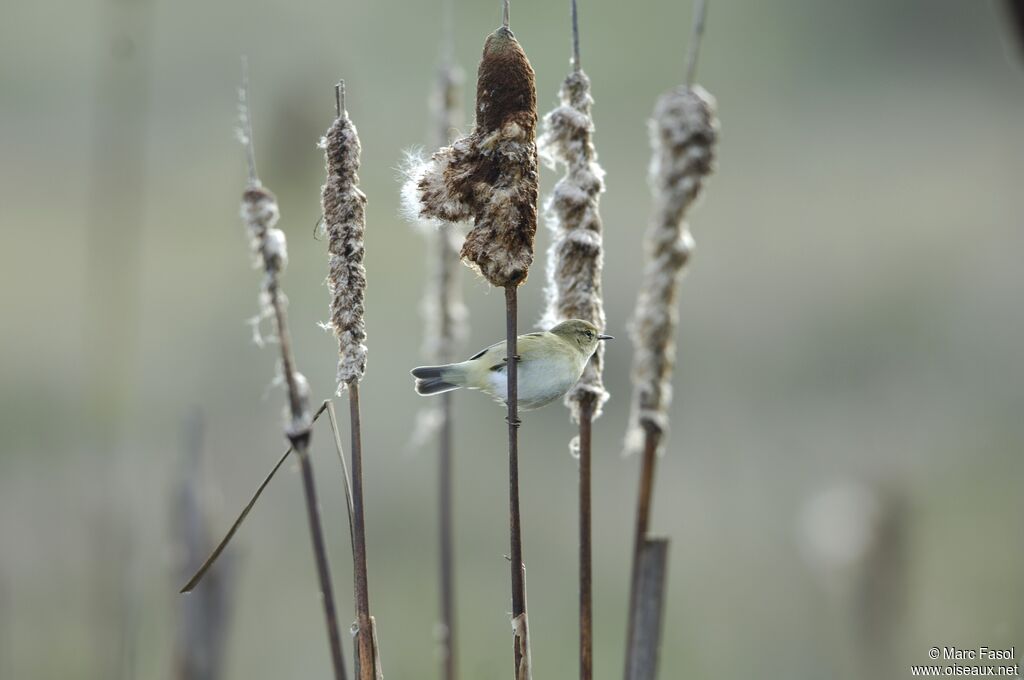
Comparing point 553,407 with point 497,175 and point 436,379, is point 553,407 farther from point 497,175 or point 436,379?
point 497,175

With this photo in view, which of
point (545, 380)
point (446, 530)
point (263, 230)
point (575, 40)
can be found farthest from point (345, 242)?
point (446, 530)

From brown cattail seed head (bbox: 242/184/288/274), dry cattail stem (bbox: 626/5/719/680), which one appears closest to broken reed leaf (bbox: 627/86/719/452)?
dry cattail stem (bbox: 626/5/719/680)

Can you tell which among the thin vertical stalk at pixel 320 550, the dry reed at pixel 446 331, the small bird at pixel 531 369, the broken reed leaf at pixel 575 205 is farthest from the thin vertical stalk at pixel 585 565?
the dry reed at pixel 446 331

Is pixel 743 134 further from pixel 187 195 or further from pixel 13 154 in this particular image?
pixel 13 154

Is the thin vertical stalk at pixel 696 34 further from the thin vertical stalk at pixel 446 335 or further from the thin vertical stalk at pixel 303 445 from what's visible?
the thin vertical stalk at pixel 446 335

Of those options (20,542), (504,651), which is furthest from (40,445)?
(504,651)

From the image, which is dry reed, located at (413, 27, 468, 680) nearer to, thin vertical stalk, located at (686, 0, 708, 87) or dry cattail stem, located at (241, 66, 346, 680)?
thin vertical stalk, located at (686, 0, 708, 87)
